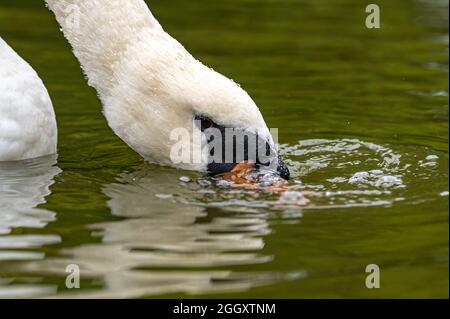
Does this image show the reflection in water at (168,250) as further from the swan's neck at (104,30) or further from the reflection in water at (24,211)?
the swan's neck at (104,30)

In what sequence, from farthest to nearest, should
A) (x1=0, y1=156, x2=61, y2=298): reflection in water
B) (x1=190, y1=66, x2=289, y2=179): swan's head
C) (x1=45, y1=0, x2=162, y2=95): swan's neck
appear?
(x1=45, y1=0, x2=162, y2=95): swan's neck → (x1=190, y1=66, x2=289, y2=179): swan's head → (x1=0, y1=156, x2=61, y2=298): reflection in water

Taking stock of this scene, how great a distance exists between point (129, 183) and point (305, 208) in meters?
1.76

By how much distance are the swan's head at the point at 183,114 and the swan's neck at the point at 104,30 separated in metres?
0.13

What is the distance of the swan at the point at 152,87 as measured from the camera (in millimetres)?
8805

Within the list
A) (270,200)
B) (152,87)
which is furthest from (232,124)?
(152,87)

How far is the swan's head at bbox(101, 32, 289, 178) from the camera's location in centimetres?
878

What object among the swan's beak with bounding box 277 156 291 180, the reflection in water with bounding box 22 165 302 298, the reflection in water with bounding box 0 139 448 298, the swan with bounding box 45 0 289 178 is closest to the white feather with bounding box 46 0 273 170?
the swan with bounding box 45 0 289 178

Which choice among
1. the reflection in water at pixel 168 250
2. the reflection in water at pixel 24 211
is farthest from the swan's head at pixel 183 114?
the reflection in water at pixel 24 211

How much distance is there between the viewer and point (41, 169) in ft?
33.2

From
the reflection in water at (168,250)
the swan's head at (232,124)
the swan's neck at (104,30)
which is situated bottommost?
the reflection in water at (168,250)

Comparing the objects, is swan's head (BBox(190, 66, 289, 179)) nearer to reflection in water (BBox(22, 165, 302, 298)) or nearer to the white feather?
the white feather

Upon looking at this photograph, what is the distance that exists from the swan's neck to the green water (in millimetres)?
913

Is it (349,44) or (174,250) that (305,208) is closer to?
(174,250)

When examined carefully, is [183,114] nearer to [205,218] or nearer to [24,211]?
[205,218]
